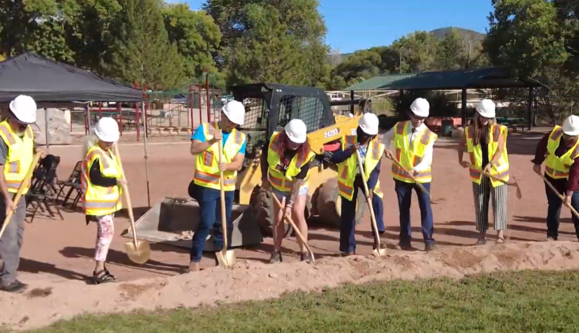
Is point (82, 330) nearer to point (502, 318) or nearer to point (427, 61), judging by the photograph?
point (502, 318)

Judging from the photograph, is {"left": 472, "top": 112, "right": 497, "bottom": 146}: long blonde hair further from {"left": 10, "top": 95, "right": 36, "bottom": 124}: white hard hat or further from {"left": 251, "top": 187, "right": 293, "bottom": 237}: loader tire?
{"left": 10, "top": 95, "right": 36, "bottom": 124}: white hard hat

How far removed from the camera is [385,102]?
42.1m

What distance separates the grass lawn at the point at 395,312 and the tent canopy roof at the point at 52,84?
229 inches

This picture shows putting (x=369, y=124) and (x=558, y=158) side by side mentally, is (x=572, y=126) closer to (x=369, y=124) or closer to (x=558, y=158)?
(x=558, y=158)

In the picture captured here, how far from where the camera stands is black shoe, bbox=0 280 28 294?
5.82m

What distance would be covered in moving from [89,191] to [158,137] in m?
22.7

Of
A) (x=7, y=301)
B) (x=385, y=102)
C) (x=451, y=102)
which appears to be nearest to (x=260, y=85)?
(x=7, y=301)

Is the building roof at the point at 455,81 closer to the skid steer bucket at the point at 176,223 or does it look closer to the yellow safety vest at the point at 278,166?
the skid steer bucket at the point at 176,223

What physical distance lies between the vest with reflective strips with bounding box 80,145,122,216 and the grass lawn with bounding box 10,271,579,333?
1.43m

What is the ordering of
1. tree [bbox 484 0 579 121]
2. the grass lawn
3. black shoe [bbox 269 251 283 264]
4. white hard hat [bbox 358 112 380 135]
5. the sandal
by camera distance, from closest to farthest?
the grass lawn → the sandal → white hard hat [bbox 358 112 380 135] → black shoe [bbox 269 251 283 264] → tree [bbox 484 0 579 121]

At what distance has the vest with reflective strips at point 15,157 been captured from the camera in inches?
233

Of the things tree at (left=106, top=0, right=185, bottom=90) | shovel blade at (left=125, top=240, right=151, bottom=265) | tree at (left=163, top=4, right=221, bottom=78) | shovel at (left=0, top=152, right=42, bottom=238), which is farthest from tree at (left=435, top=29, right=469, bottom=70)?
shovel at (left=0, top=152, right=42, bottom=238)

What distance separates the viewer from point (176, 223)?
356 inches

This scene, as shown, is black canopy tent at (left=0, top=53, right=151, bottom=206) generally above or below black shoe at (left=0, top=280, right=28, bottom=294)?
above
